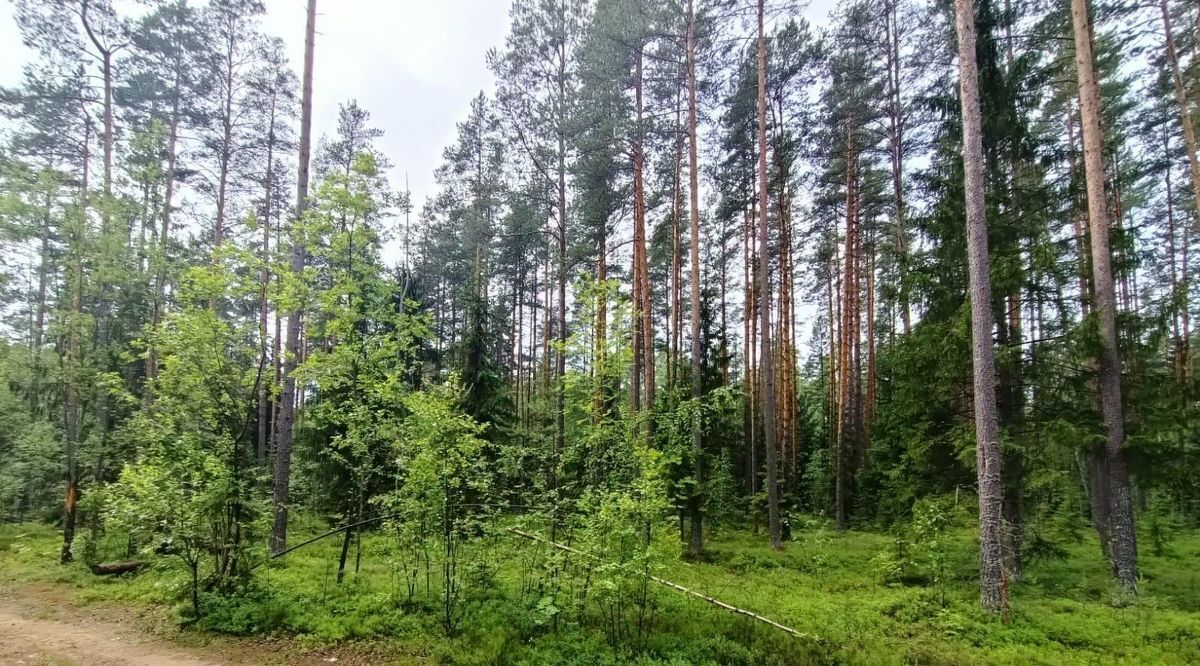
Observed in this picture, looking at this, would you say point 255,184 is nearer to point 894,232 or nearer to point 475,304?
point 475,304

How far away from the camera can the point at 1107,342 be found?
24.9 ft

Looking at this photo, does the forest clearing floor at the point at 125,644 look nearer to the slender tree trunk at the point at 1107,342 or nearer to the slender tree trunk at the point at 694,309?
the slender tree trunk at the point at 694,309

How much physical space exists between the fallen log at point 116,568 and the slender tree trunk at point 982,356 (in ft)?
46.0

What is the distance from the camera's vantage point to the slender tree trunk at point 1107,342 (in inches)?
291

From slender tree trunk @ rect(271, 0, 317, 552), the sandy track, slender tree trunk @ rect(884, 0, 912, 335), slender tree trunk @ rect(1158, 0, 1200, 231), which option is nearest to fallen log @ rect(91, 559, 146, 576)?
the sandy track

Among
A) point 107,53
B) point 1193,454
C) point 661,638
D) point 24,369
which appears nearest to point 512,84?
point 107,53

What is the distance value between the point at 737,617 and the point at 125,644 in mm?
7602

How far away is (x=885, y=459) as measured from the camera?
13.8 metres

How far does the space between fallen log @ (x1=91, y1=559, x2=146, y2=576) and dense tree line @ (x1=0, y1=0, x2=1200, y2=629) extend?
1414 mm

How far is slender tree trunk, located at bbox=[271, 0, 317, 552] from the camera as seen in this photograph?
9.10 meters

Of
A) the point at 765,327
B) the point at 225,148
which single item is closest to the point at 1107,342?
the point at 765,327

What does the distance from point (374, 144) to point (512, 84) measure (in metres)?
9.12

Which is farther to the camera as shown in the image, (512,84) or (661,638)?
(512,84)

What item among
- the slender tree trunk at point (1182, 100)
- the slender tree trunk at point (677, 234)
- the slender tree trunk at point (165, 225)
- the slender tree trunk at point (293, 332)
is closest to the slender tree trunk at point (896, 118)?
the slender tree trunk at point (1182, 100)
